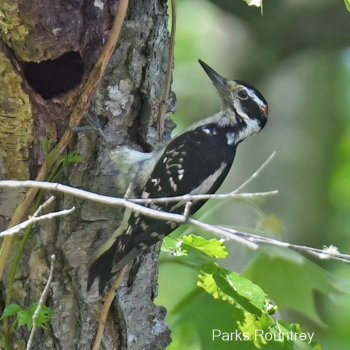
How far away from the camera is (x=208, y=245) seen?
178 cm

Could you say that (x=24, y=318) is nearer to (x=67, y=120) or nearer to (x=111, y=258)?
(x=111, y=258)

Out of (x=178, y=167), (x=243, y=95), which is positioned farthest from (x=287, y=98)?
(x=178, y=167)

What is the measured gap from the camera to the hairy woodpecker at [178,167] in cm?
181

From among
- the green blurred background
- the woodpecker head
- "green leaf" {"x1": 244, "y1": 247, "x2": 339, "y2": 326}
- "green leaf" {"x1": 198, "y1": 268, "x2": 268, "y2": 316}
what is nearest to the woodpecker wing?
the woodpecker head

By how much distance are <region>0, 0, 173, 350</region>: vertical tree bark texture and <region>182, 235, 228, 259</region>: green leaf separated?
0.25 metres

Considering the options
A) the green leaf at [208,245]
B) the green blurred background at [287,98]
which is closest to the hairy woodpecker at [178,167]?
the green leaf at [208,245]

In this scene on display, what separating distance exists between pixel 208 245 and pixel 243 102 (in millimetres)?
899

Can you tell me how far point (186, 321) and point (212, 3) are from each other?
2394 millimetres

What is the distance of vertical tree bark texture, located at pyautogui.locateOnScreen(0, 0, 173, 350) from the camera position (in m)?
1.71

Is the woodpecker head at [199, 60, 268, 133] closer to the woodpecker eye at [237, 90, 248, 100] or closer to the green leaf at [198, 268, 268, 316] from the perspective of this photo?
the woodpecker eye at [237, 90, 248, 100]

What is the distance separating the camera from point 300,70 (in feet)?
13.1

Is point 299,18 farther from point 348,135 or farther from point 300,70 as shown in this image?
point 348,135

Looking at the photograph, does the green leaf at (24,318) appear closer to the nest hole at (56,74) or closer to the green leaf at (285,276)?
the nest hole at (56,74)

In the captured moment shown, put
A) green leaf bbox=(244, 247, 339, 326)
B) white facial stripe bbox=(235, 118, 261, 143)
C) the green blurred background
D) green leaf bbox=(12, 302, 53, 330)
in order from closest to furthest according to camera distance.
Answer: green leaf bbox=(12, 302, 53, 330)
white facial stripe bbox=(235, 118, 261, 143)
green leaf bbox=(244, 247, 339, 326)
the green blurred background
